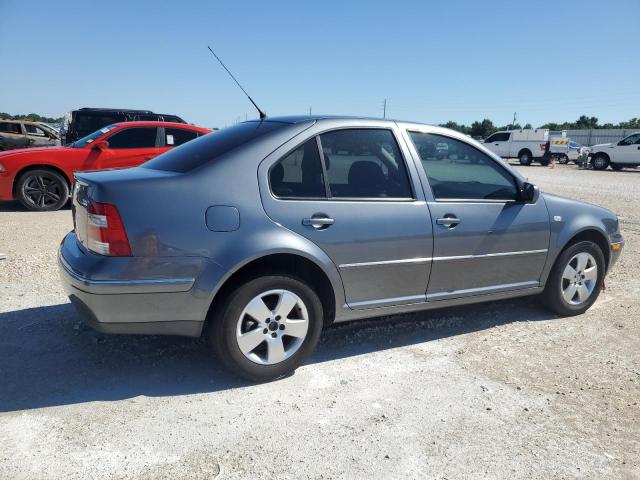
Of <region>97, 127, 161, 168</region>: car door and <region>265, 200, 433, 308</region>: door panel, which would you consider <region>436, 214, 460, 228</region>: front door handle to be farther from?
<region>97, 127, 161, 168</region>: car door

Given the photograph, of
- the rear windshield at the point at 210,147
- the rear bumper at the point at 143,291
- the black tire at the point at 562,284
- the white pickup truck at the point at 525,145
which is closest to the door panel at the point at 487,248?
the black tire at the point at 562,284

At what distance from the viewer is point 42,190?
913 centimetres

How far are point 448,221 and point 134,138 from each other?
7.41 metres

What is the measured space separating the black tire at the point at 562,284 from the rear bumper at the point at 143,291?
9.84 feet

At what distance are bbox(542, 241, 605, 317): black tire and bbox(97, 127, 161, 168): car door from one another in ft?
23.9

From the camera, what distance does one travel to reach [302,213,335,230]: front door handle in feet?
10.9

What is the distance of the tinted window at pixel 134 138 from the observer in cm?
950

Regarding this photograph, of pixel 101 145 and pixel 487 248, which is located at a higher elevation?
pixel 101 145

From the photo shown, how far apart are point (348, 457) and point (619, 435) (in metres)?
1.53

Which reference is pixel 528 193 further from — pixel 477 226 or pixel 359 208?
pixel 359 208

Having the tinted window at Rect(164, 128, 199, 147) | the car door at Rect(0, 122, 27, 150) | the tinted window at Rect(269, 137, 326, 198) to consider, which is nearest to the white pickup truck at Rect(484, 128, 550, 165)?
the car door at Rect(0, 122, 27, 150)

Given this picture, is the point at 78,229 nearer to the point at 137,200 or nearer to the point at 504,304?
the point at 137,200

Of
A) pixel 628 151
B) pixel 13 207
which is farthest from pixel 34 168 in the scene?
pixel 628 151

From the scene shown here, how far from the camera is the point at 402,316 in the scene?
4629 millimetres
